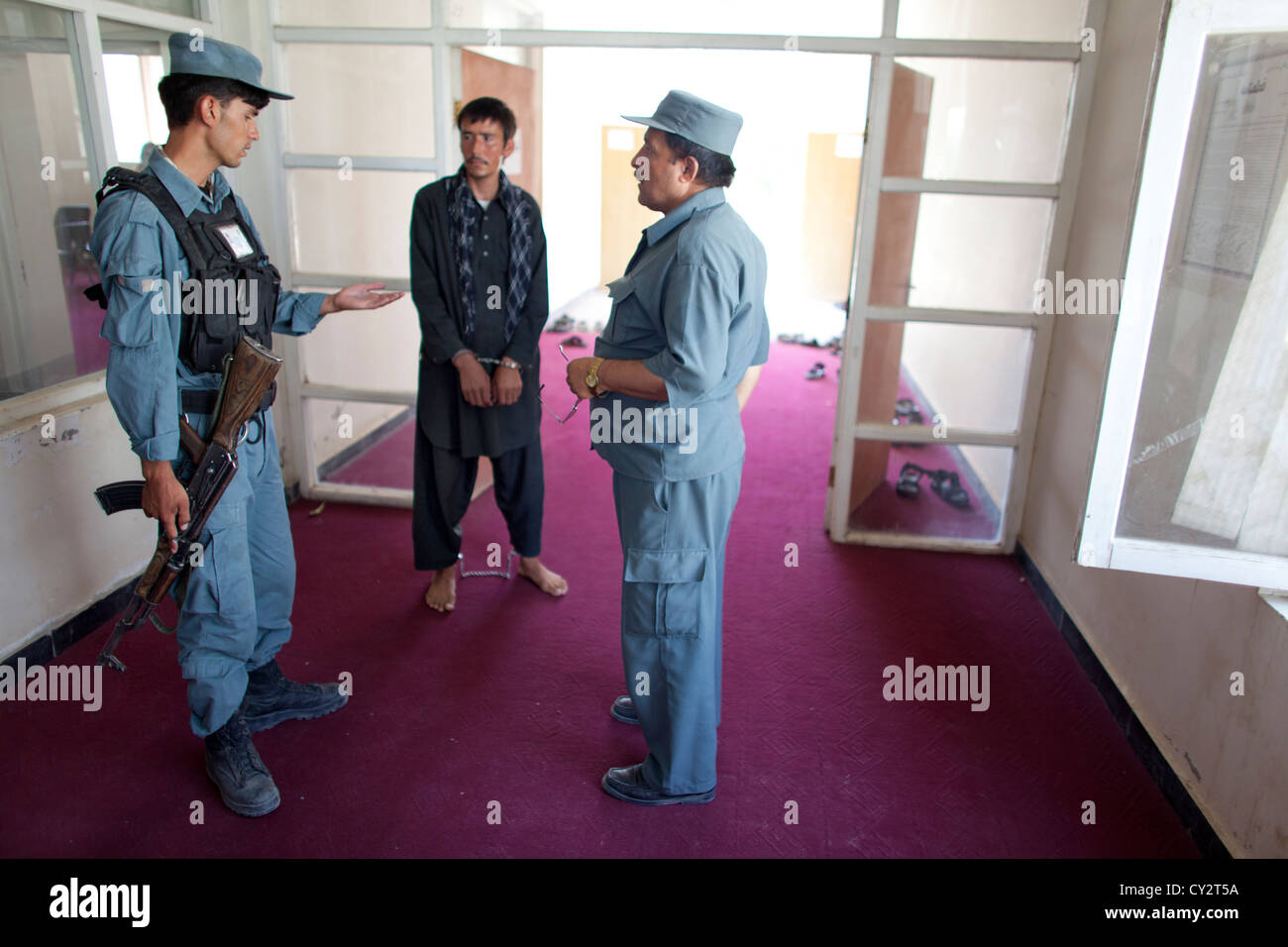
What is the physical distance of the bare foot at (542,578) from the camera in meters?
3.18

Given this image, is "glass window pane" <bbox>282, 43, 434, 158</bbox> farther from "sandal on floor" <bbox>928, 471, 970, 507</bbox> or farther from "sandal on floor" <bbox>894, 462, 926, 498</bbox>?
"sandal on floor" <bbox>928, 471, 970, 507</bbox>

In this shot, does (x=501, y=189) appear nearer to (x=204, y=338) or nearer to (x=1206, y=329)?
(x=204, y=338)

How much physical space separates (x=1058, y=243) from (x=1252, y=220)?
1670 millimetres

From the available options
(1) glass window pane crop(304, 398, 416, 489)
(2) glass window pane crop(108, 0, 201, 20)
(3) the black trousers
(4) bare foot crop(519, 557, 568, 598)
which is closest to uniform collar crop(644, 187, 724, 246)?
(3) the black trousers

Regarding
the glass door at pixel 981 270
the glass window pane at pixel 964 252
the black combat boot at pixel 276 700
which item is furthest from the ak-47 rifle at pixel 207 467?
the glass window pane at pixel 964 252

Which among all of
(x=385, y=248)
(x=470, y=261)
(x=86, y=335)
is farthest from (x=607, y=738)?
(x=385, y=248)

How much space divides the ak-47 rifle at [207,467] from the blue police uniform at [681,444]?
761 mm

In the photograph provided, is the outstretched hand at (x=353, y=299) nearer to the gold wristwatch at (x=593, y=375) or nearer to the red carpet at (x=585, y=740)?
the gold wristwatch at (x=593, y=375)

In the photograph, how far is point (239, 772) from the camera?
2.11 meters

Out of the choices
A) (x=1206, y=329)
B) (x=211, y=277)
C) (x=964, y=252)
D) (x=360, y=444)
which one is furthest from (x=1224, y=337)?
(x=360, y=444)

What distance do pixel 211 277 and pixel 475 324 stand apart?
963 millimetres

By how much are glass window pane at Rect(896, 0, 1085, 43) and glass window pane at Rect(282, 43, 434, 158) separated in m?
1.87

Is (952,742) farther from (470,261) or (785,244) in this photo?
(785,244)

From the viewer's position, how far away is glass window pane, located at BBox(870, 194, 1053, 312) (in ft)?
11.5
